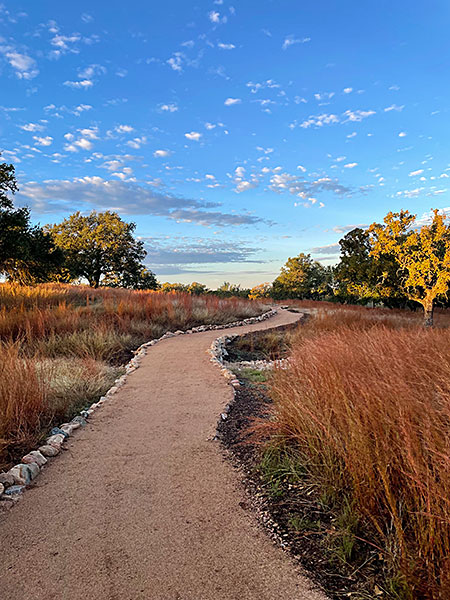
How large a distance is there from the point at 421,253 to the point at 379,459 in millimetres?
21191

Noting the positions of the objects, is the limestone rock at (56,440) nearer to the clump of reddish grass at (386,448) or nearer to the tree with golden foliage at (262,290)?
the clump of reddish grass at (386,448)

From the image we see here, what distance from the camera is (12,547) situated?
7.79 feet

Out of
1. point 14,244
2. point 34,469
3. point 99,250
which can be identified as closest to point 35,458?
point 34,469

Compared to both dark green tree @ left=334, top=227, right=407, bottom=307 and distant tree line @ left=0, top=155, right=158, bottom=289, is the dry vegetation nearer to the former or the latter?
dark green tree @ left=334, top=227, right=407, bottom=307

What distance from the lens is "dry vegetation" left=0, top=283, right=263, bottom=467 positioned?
3.96 metres

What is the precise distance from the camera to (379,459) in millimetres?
2225

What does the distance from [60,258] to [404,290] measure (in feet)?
69.1

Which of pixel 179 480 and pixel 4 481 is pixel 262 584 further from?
pixel 4 481

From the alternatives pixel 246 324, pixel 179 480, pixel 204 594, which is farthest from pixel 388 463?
pixel 246 324

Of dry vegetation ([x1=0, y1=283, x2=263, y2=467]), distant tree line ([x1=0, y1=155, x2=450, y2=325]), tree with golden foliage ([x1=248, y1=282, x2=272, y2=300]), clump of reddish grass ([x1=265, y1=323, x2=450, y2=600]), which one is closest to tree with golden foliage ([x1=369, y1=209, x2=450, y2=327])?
distant tree line ([x1=0, y1=155, x2=450, y2=325])

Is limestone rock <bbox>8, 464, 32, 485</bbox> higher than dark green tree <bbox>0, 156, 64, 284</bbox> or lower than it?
lower

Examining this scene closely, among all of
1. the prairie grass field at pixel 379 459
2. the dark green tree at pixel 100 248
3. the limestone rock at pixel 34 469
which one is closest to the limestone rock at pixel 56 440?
the limestone rock at pixel 34 469

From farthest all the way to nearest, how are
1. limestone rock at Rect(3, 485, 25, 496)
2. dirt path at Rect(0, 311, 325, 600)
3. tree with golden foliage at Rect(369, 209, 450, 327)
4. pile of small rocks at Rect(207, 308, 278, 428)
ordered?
tree with golden foliage at Rect(369, 209, 450, 327), pile of small rocks at Rect(207, 308, 278, 428), limestone rock at Rect(3, 485, 25, 496), dirt path at Rect(0, 311, 325, 600)

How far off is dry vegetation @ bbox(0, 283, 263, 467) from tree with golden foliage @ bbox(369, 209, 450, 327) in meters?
10.4
